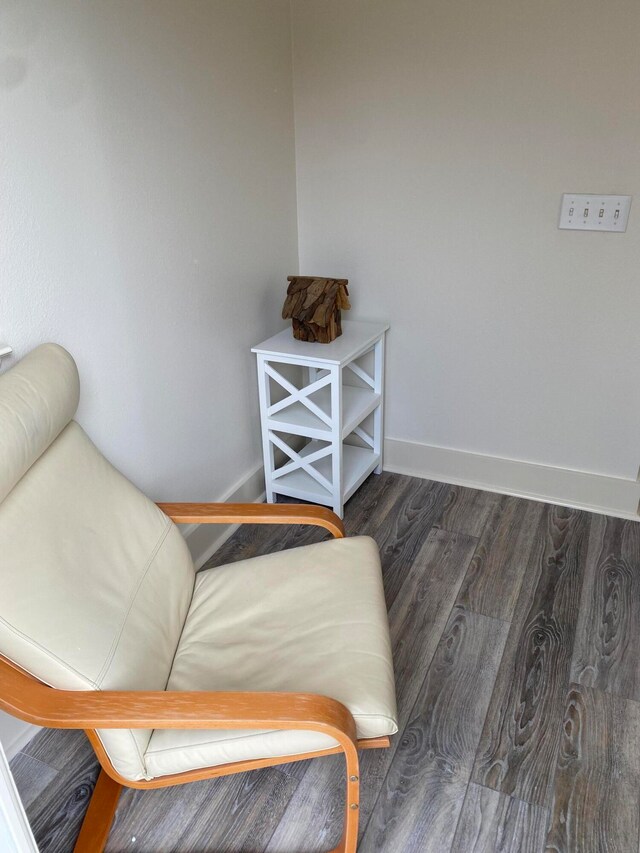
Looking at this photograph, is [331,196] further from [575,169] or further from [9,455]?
[9,455]

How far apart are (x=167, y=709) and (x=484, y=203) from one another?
6.41 ft

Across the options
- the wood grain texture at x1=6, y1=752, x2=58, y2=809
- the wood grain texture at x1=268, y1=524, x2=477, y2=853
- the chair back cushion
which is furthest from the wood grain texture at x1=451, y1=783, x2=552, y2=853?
the wood grain texture at x1=6, y1=752, x2=58, y2=809

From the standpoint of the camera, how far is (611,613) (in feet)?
6.75

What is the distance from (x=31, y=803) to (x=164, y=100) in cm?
184

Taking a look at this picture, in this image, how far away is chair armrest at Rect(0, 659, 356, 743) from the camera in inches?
44.9

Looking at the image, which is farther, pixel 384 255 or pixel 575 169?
pixel 384 255

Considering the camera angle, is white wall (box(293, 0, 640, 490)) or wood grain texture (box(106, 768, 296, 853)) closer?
wood grain texture (box(106, 768, 296, 853))

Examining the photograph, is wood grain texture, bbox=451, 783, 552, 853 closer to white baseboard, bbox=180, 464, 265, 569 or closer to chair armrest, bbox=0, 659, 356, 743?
chair armrest, bbox=0, 659, 356, 743

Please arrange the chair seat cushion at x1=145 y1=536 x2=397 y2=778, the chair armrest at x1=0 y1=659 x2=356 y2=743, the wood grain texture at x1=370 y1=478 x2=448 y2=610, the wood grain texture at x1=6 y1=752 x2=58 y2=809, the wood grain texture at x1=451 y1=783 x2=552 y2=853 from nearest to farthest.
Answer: the chair armrest at x1=0 y1=659 x2=356 y2=743
the chair seat cushion at x1=145 y1=536 x2=397 y2=778
the wood grain texture at x1=451 y1=783 x2=552 y2=853
the wood grain texture at x1=6 y1=752 x2=58 y2=809
the wood grain texture at x1=370 y1=478 x2=448 y2=610

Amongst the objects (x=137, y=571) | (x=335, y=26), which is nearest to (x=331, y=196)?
(x=335, y=26)

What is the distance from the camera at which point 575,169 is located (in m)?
2.17

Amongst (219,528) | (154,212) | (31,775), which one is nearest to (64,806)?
(31,775)

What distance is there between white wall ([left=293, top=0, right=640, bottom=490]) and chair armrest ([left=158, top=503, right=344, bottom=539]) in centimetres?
118

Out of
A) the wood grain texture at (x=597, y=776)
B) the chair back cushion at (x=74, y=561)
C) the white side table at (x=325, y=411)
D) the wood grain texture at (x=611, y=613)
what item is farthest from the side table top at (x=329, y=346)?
the wood grain texture at (x=597, y=776)
